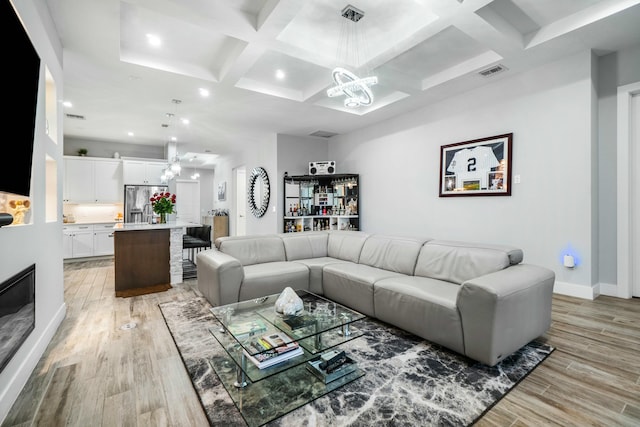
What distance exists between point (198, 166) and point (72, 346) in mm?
9743

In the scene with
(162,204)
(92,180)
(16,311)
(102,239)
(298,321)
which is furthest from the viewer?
(92,180)

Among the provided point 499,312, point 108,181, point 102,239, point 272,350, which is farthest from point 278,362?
point 108,181

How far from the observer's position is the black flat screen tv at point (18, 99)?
136 cm

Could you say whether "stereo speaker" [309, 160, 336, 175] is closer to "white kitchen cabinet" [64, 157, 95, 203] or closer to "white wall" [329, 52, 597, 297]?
"white wall" [329, 52, 597, 297]

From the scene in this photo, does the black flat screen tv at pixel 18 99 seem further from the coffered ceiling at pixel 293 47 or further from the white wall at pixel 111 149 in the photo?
the white wall at pixel 111 149

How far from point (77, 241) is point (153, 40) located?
5.18 metres

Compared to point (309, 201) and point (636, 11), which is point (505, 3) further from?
point (309, 201)

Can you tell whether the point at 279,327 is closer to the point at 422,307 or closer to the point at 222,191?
the point at 422,307

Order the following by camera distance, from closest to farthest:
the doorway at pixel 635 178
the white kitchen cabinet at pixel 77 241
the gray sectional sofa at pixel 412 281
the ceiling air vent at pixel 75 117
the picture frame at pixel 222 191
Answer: the gray sectional sofa at pixel 412 281, the doorway at pixel 635 178, the ceiling air vent at pixel 75 117, the white kitchen cabinet at pixel 77 241, the picture frame at pixel 222 191

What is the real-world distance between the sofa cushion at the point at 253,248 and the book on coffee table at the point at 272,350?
1.84 m

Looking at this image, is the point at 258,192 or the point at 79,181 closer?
the point at 79,181

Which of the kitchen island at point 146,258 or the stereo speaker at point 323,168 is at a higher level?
the stereo speaker at point 323,168

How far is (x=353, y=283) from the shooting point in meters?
3.16

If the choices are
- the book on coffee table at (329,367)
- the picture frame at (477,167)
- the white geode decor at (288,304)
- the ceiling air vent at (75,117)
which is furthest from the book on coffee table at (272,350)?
the ceiling air vent at (75,117)
